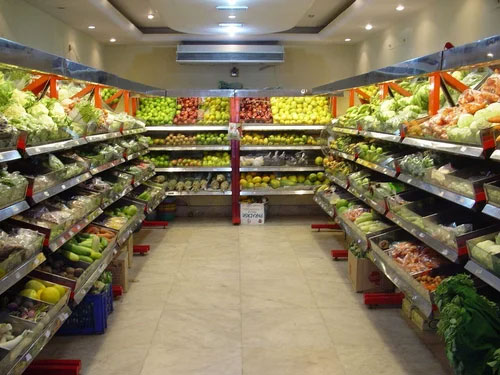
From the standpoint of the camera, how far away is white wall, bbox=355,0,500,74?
6906mm

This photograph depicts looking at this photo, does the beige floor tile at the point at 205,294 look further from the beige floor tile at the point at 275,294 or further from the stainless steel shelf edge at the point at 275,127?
the stainless steel shelf edge at the point at 275,127

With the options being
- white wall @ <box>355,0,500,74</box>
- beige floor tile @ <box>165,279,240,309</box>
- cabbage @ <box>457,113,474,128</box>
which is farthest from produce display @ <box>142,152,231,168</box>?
cabbage @ <box>457,113,474,128</box>

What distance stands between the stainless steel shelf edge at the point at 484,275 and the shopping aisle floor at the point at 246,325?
103cm

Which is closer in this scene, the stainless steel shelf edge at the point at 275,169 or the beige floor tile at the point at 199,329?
the beige floor tile at the point at 199,329

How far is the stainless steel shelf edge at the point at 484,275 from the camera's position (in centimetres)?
280

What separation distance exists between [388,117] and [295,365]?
2710 millimetres

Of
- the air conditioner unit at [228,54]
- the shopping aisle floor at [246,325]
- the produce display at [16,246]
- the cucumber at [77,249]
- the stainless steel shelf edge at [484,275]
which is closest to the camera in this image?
the stainless steel shelf edge at [484,275]

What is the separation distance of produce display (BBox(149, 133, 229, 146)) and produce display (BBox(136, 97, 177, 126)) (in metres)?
0.29

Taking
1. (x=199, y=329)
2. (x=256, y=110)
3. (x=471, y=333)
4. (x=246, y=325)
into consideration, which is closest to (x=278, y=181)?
(x=256, y=110)

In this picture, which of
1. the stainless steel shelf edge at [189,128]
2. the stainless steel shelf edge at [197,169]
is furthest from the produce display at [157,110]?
the stainless steel shelf edge at [197,169]

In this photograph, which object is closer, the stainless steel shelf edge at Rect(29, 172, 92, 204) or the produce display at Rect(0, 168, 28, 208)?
the produce display at Rect(0, 168, 28, 208)

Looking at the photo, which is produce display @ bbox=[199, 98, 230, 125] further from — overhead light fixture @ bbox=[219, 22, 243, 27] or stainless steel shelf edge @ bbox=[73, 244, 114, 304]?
stainless steel shelf edge @ bbox=[73, 244, 114, 304]

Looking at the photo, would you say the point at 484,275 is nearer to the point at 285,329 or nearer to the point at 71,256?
the point at 285,329

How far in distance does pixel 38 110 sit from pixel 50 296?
154 centimetres
